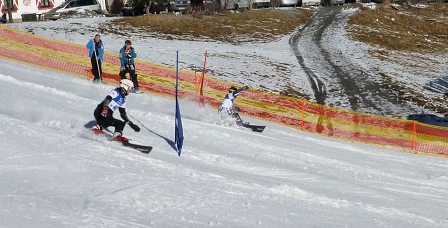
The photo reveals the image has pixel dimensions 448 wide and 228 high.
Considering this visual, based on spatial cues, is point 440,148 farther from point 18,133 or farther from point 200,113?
point 18,133

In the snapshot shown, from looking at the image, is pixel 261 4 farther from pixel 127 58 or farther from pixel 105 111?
pixel 105 111

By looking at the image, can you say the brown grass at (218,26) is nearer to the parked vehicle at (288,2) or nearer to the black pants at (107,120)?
the parked vehicle at (288,2)

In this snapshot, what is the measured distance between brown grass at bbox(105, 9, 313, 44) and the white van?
4950 millimetres

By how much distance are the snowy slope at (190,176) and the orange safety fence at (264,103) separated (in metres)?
1.81

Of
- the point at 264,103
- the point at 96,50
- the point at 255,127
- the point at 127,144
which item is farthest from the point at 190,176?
the point at 264,103

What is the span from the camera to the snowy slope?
354 inches

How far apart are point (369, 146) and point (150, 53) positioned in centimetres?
1510

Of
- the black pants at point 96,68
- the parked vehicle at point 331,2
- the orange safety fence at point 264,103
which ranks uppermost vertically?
the parked vehicle at point 331,2

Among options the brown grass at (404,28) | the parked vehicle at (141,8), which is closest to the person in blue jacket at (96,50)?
the parked vehicle at (141,8)

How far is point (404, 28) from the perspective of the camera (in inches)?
1815

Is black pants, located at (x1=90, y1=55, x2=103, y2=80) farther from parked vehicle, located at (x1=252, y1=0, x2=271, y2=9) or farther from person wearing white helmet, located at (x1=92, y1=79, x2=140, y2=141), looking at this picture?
parked vehicle, located at (x1=252, y1=0, x2=271, y2=9)

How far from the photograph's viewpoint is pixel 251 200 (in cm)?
1030

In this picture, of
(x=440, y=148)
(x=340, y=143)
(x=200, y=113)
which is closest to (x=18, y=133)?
(x=200, y=113)

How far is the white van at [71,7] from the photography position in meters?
40.9
